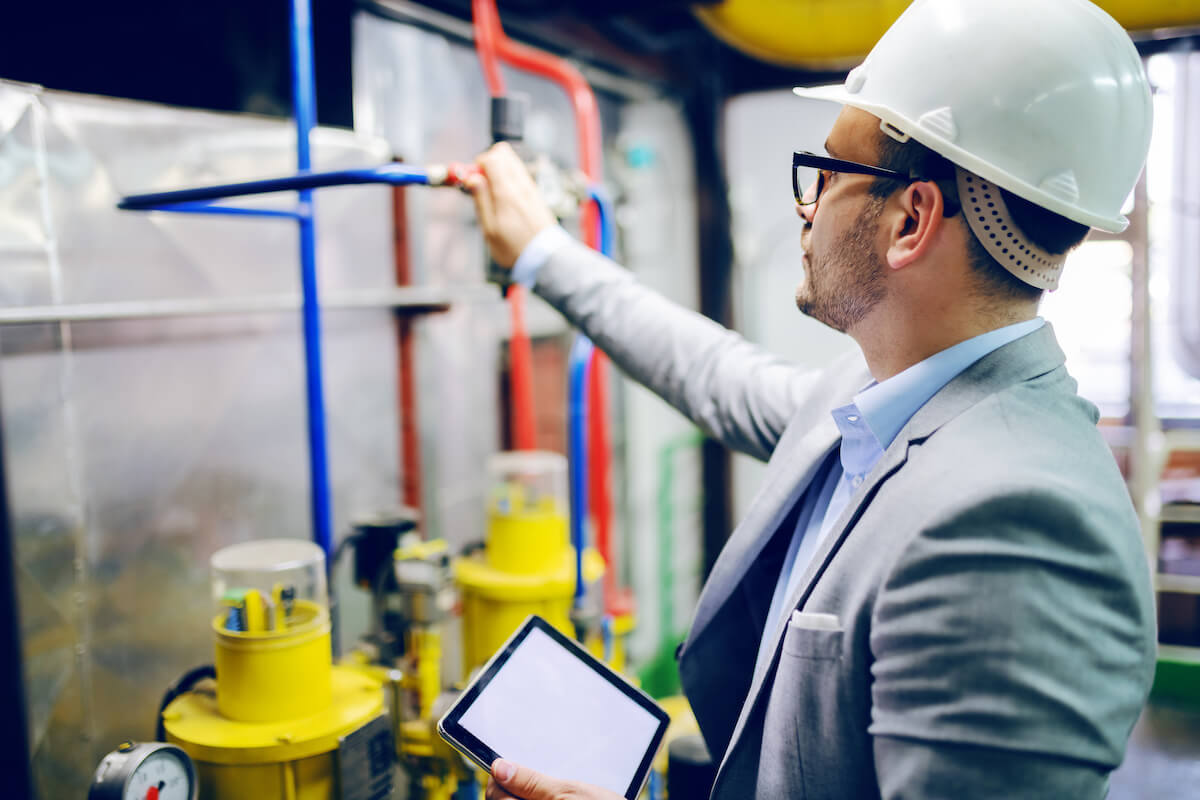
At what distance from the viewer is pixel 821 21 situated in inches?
104

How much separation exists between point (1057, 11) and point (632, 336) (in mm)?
651

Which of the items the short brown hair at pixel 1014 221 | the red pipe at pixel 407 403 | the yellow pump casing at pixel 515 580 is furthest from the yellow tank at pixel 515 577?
the short brown hair at pixel 1014 221

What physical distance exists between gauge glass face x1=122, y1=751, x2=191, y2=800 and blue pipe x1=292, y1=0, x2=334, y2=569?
0.33m

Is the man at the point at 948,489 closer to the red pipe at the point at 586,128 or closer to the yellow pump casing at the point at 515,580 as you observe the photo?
the yellow pump casing at the point at 515,580

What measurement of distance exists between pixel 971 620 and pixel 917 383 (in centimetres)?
29

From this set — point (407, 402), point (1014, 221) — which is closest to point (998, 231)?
point (1014, 221)

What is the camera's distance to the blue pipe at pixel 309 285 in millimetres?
1249

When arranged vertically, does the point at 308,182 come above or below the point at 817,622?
above


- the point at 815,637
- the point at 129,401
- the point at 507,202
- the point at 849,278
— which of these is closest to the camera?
the point at 815,637

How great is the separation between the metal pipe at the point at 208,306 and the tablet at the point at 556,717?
0.79 meters

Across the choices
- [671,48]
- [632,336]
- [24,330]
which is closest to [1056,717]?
[632,336]

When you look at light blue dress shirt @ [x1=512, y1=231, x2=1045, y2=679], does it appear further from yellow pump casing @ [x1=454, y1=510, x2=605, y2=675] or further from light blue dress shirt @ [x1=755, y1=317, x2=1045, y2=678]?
yellow pump casing @ [x1=454, y1=510, x2=605, y2=675]

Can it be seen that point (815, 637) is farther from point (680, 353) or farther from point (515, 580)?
point (515, 580)

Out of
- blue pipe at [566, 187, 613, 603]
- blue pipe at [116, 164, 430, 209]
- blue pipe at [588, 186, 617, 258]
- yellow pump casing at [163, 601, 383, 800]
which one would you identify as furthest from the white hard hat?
yellow pump casing at [163, 601, 383, 800]
